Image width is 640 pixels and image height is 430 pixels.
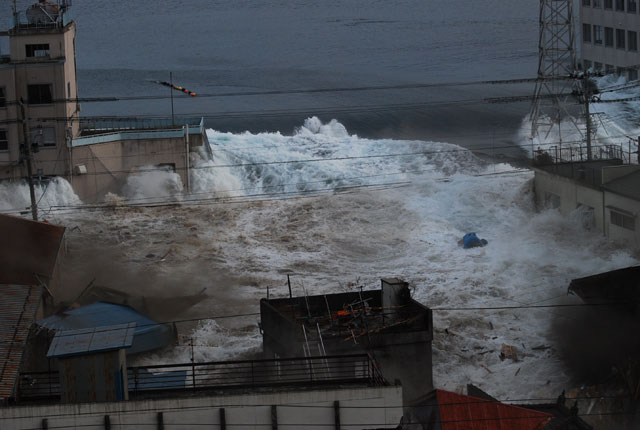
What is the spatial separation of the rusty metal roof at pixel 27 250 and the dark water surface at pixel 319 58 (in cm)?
3366

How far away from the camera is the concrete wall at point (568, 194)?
102 feet

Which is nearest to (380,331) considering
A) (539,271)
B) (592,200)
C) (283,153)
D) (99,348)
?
A: (99,348)

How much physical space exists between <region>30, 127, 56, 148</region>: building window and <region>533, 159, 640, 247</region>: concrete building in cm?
1900

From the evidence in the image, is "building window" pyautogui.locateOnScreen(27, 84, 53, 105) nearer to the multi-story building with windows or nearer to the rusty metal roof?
the rusty metal roof

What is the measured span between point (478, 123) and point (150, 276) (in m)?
34.9

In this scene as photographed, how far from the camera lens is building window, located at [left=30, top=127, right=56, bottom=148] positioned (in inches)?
1460

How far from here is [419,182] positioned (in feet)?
139

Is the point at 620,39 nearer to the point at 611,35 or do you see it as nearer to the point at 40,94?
the point at 611,35

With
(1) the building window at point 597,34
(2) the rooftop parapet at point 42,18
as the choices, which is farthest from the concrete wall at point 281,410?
(1) the building window at point 597,34

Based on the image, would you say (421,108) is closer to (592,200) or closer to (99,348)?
(592,200)

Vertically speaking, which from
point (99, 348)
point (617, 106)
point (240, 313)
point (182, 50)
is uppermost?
point (182, 50)

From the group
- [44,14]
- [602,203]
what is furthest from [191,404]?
[44,14]

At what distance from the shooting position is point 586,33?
61.8 metres

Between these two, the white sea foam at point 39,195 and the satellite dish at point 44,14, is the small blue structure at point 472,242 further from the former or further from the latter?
the satellite dish at point 44,14
